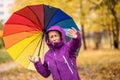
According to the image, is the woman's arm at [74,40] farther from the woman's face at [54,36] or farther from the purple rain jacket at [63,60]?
the woman's face at [54,36]

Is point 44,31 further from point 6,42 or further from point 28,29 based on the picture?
point 6,42

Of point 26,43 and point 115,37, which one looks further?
point 115,37

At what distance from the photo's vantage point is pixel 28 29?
25.1 feet

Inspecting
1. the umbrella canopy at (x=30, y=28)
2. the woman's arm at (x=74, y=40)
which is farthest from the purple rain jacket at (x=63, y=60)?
the umbrella canopy at (x=30, y=28)

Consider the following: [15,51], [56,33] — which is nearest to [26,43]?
[15,51]

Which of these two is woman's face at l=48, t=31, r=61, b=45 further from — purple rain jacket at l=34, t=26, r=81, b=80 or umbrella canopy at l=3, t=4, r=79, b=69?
umbrella canopy at l=3, t=4, r=79, b=69

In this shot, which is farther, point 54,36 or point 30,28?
point 30,28

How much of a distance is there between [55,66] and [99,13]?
3190 cm

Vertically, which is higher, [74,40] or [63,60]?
[74,40]

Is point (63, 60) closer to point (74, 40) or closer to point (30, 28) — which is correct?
point (74, 40)

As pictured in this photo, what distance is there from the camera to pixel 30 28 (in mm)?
7609

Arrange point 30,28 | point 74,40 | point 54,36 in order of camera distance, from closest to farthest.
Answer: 1. point 74,40
2. point 54,36
3. point 30,28

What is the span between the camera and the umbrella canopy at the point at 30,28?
7555 mm

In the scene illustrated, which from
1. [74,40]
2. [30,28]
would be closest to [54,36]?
[74,40]
